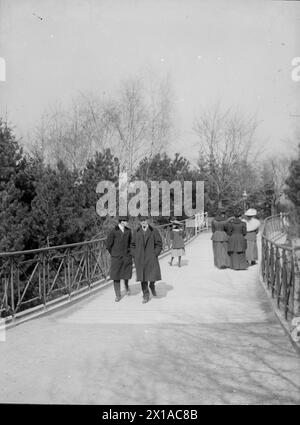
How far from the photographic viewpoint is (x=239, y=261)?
13211 millimetres

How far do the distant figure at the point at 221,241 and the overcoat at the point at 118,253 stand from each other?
4.98m

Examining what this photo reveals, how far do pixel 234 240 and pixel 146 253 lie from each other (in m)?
4.60

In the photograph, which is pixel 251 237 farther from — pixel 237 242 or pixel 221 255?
pixel 237 242

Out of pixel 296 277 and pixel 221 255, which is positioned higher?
pixel 296 277

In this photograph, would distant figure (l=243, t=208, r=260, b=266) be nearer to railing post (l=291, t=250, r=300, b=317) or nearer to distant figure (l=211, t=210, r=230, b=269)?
distant figure (l=211, t=210, r=230, b=269)

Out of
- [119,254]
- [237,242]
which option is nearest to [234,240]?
[237,242]

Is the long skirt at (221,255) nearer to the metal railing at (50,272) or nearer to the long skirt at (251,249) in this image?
the long skirt at (251,249)

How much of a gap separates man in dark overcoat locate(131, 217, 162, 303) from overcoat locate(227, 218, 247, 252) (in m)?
4.34

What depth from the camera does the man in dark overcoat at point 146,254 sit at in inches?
349

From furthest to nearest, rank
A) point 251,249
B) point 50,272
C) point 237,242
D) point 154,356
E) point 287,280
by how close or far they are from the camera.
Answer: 1. point 251,249
2. point 237,242
3. point 50,272
4. point 287,280
5. point 154,356

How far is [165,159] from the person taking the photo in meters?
27.5

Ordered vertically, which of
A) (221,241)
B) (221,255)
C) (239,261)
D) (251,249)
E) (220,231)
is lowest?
(239,261)

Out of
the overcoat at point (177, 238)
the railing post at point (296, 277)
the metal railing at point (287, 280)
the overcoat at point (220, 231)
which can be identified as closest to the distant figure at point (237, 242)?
the overcoat at point (220, 231)
